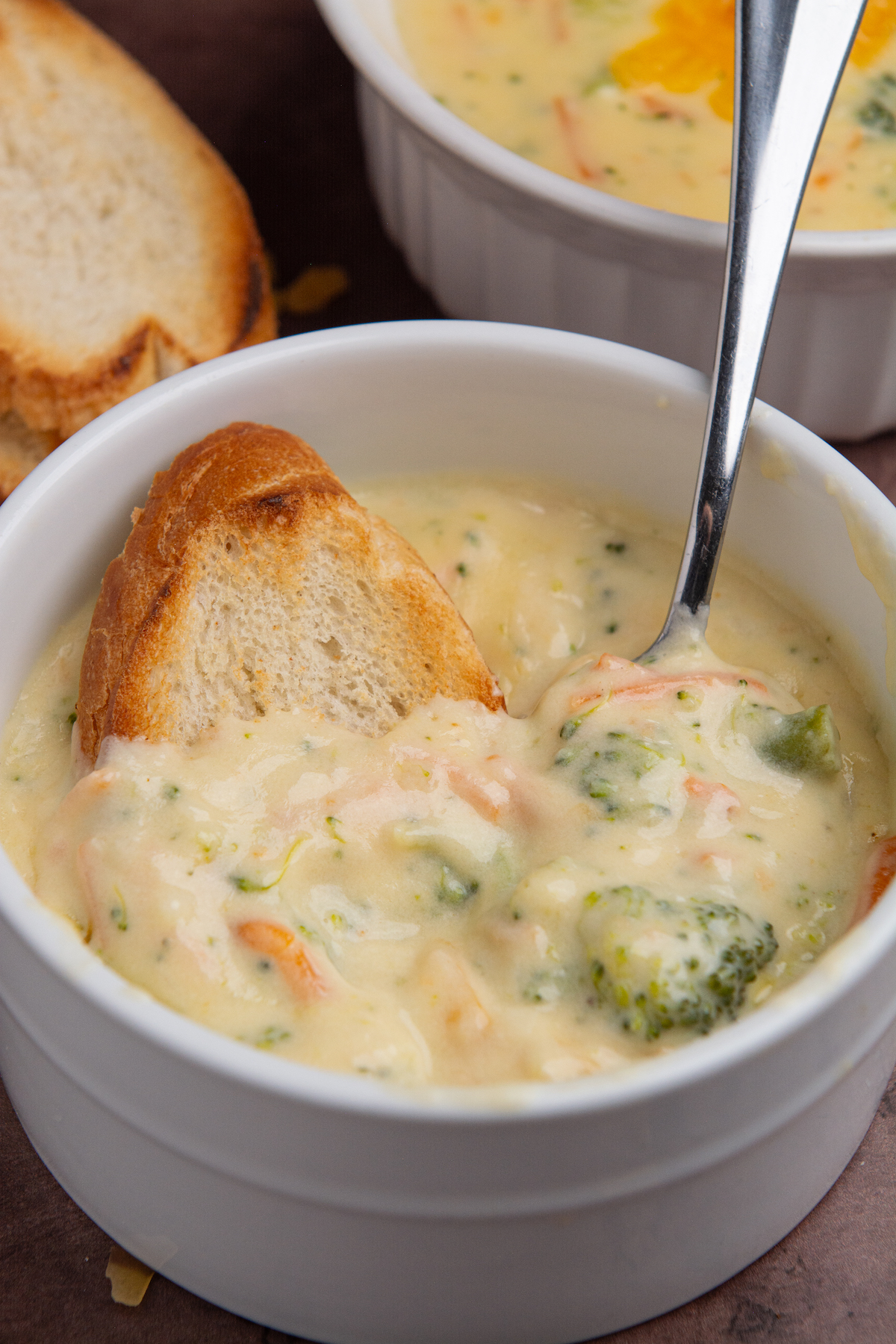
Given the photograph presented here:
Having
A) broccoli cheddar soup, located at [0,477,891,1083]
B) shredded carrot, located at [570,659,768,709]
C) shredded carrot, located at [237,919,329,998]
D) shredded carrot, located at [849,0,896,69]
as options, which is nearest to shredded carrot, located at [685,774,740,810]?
broccoli cheddar soup, located at [0,477,891,1083]

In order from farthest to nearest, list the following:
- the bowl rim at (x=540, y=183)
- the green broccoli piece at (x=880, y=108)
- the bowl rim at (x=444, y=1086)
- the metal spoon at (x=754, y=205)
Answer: the green broccoli piece at (x=880, y=108)
the bowl rim at (x=540, y=183)
the metal spoon at (x=754, y=205)
the bowl rim at (x=444, y=1086)

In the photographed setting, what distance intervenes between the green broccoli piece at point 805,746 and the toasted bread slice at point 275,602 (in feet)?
1.05

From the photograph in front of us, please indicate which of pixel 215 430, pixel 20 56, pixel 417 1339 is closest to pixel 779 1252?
pixel 417 1339

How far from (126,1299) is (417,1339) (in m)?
0.34

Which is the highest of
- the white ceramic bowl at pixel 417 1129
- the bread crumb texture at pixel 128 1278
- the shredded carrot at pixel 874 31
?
the shredded carrot at pixel 874 31

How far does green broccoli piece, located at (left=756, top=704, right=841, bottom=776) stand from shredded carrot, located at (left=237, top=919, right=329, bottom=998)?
1.80ft

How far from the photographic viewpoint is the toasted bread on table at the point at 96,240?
217 centimetres

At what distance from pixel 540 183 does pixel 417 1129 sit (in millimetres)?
1375

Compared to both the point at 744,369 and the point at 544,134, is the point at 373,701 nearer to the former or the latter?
the point at 744,369

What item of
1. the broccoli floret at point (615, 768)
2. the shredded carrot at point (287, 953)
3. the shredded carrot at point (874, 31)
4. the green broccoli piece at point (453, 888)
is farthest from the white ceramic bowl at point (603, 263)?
the shredded carrot at point (287, 953)

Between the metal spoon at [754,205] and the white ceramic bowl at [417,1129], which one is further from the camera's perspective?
the metal spoon at [754,205]

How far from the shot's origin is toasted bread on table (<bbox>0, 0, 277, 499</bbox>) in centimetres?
217

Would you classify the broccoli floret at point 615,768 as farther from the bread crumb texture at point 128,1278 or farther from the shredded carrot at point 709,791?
the bread crumb texture at point 128,1278

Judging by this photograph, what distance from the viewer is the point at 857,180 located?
2.22 meters
